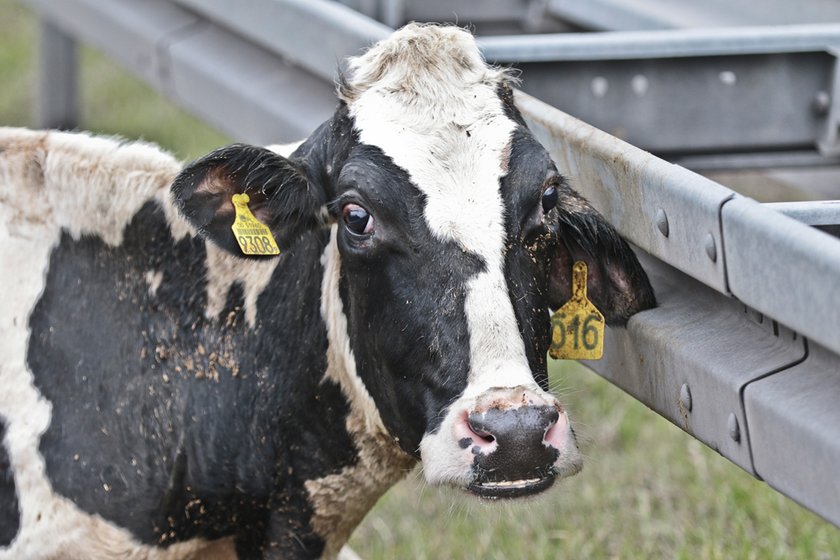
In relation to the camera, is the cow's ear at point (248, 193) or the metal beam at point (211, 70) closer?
the cow's ear at point (248, 193)

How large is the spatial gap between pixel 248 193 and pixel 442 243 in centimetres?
69

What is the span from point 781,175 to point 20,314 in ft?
12.5

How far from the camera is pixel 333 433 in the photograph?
157 inches

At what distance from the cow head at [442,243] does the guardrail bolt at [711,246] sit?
486 millimetres

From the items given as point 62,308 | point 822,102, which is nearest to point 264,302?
point 62,308

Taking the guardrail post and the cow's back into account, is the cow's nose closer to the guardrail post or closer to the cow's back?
the cow's back

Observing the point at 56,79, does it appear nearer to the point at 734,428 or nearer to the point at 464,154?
the point at 464,154

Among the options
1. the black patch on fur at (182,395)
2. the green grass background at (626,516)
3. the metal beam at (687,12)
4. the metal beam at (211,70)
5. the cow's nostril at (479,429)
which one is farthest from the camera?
the metal beam at (687,12)

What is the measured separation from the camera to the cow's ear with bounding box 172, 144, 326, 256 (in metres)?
3.76

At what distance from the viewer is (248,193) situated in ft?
12.6

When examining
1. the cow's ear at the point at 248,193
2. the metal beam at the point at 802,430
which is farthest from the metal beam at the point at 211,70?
the metal beam at the point at 802,430

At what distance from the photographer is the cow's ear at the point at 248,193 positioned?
12.3ft

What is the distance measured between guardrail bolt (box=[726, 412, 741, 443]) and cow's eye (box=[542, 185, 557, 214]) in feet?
2.67

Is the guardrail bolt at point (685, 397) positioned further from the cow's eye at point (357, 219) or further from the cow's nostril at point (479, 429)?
the cow's eye at point (357, 219)
